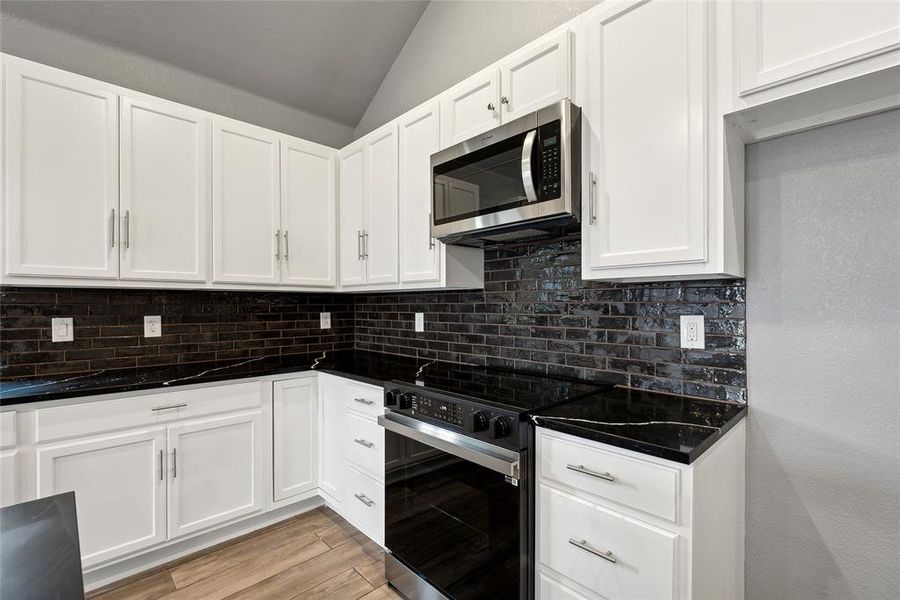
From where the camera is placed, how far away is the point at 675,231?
1370 millimetres

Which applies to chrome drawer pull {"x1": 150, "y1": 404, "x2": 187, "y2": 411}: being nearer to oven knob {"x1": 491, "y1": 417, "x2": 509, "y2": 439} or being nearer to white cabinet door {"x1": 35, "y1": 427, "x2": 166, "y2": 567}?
white cabinet door {"x1": 35, "y1": 427, "x2": 166, "y2": 567}

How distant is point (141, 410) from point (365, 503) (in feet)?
3.86

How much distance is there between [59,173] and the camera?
1981mm

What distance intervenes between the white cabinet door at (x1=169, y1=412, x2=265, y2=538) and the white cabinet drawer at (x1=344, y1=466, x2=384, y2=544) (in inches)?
20.8

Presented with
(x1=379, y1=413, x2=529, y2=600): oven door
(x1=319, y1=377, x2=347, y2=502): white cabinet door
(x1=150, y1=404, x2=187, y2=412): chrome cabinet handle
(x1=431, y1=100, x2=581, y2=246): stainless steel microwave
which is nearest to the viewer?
(x1=379, y1=413, x2=529, y2=600): oven door

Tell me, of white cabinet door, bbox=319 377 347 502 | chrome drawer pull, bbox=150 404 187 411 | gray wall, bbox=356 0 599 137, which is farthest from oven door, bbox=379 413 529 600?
gray wall, bbox=356 0 599 137

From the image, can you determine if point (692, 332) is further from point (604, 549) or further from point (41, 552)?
point (41, 552)

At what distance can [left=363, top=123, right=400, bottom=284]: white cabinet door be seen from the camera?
8.02ft

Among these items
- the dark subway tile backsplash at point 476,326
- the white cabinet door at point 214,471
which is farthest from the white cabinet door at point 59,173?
the white cabinet door at point 214,471

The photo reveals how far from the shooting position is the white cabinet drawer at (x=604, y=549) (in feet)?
3.68

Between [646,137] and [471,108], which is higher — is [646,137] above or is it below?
below

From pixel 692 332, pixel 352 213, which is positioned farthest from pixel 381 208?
pixel 692 332

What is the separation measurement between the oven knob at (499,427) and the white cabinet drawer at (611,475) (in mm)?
116

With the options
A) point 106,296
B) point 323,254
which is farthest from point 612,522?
point 106,296
